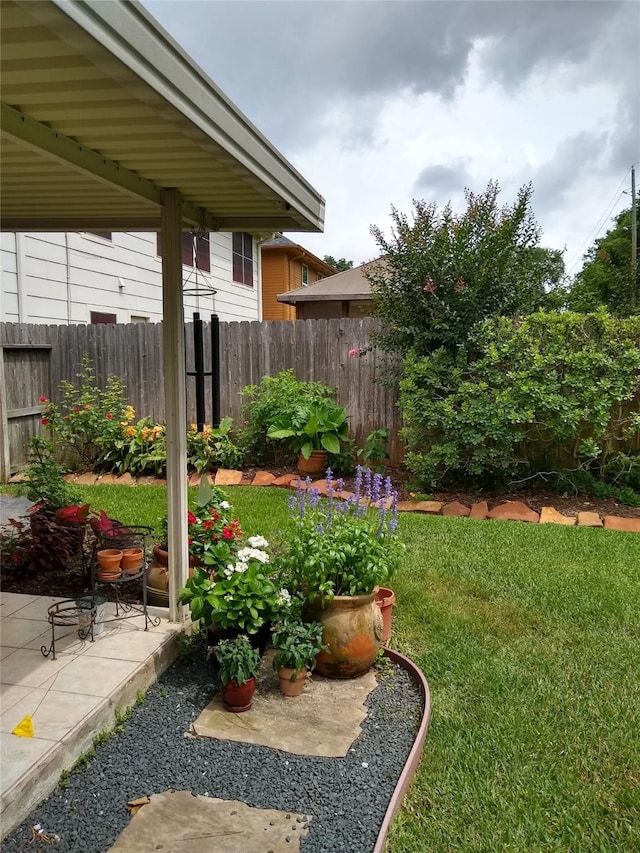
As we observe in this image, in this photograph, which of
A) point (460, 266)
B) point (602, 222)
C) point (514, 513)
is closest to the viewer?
point (514, 513)

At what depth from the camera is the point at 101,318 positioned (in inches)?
355

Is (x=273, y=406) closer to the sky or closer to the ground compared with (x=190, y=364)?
closer to the ground

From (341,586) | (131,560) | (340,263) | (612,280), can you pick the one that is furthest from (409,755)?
(340,263)

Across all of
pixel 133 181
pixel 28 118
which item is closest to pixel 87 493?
pixel 133 181

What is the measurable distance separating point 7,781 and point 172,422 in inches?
65.1

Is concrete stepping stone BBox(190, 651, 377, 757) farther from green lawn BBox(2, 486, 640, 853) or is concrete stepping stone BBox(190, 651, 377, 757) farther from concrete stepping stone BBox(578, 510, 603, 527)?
concrete stepping stone BBox(578, 510, 603, 527)

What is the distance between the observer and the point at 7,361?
7.40 meters

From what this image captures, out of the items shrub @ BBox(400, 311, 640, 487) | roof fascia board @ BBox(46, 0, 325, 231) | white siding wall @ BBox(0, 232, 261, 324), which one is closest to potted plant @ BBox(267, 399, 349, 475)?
shrub @ BBox(400, 311, 640, 487)

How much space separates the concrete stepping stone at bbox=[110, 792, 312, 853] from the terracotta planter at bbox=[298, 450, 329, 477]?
506 cm

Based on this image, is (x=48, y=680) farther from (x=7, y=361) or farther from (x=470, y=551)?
(x=7, y=361)

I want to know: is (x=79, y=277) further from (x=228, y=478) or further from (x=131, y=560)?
(x=131, y=560)

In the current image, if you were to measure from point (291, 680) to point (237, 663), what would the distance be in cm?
31

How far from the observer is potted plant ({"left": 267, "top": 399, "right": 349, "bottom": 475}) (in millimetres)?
7035

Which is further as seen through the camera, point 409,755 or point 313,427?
point 313,427
